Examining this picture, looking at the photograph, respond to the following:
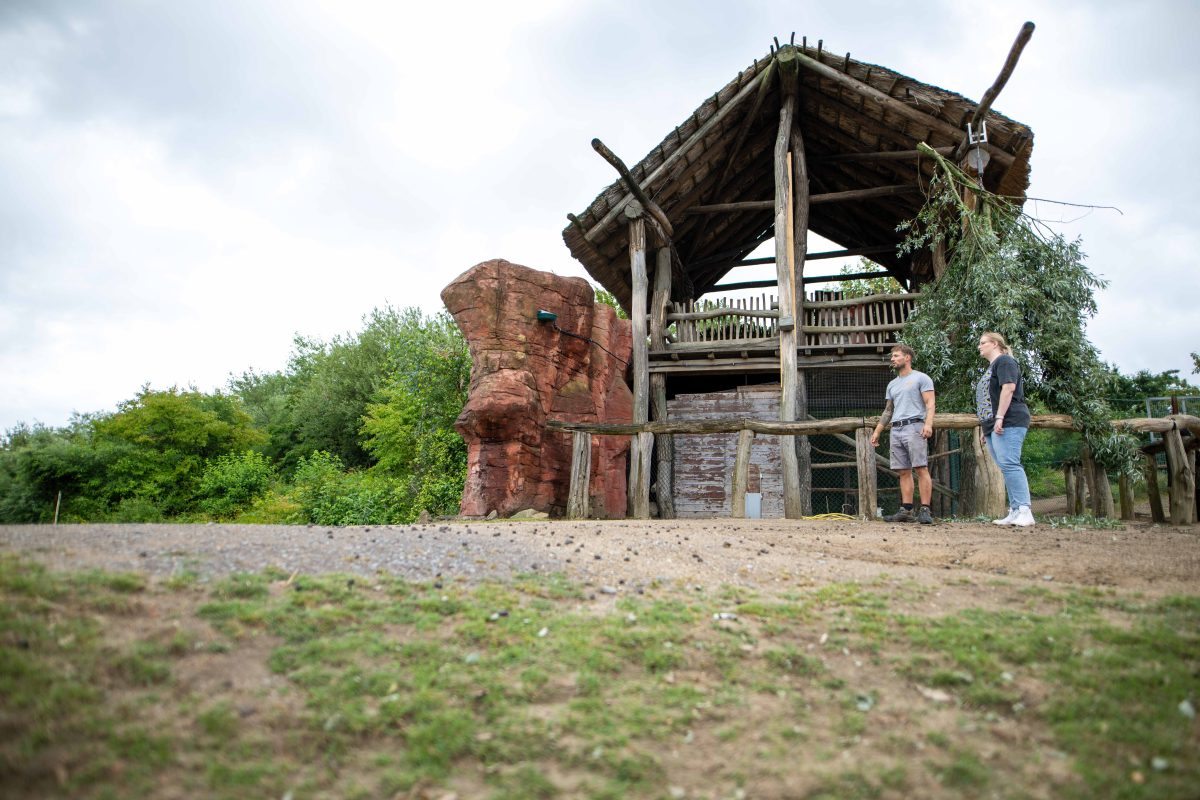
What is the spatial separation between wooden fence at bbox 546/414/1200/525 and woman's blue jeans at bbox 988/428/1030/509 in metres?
1.11

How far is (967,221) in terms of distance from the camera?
1005 centimetres

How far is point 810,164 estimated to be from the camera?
1395cm

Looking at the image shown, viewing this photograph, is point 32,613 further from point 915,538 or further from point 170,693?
point 915,538

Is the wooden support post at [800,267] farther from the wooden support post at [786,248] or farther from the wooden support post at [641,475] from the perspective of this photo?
the wooden support post at [641,475]

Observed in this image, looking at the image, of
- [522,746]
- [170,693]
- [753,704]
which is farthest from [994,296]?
[170,693]

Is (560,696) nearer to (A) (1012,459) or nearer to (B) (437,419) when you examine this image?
(A) (1012,459)

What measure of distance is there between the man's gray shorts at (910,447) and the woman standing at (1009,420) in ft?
2.02

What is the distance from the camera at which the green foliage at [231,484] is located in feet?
76.9

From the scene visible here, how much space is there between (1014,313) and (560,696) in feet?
28.8

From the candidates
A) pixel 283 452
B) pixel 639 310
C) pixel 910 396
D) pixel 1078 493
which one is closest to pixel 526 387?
pixel 639 310

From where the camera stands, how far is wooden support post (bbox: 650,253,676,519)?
12719mm

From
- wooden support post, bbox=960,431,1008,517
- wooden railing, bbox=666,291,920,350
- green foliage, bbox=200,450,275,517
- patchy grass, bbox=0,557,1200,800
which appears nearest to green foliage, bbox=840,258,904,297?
wooden railing, bbox=666,291,920,350

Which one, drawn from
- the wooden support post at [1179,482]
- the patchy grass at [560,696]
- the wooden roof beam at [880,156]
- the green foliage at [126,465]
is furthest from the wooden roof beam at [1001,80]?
the green foliage at [126,465]

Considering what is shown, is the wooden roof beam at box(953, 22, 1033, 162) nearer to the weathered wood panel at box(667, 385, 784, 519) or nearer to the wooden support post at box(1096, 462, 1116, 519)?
the wooden support post at box(1096, 462, 1116, 519)
